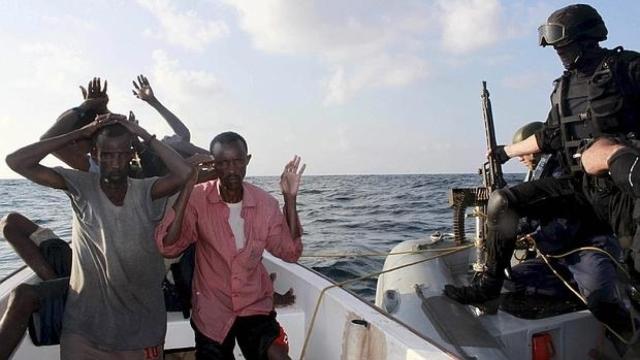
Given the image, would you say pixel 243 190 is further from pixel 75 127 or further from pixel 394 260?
pixel 394 260

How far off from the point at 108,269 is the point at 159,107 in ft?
8.67

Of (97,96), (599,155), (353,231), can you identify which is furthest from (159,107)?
(353,231)

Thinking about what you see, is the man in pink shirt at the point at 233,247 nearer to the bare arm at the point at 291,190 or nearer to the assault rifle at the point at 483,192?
the bare arm at the point at 291,190

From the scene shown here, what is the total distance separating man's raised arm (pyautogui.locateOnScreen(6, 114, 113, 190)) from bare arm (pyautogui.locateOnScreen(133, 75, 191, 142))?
2.14m

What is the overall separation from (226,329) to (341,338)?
0.68 meters

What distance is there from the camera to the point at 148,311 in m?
2.96

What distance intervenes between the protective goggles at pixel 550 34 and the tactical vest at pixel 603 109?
1.06ft

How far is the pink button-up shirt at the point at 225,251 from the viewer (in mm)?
3084

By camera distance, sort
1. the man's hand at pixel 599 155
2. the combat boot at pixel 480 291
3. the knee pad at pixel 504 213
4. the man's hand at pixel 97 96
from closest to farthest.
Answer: the man's hand at pixel 599 155 → the man's hand at pixel 97 96 → the knee pad at pixel 504 213 → the combat boot at pixel 480 291

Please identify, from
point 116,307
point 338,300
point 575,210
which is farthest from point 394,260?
point 116,307

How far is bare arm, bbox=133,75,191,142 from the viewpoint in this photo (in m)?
4.93

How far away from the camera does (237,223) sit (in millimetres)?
3145

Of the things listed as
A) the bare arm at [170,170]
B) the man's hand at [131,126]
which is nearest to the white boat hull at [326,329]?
the bare arm at [170,170]

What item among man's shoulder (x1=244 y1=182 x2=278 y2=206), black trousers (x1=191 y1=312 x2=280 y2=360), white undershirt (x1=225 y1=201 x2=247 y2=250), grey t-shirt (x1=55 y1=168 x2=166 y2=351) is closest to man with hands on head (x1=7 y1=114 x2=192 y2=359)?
grey t-shirt (x1=55 y1=168 x2=166 y2=351)
